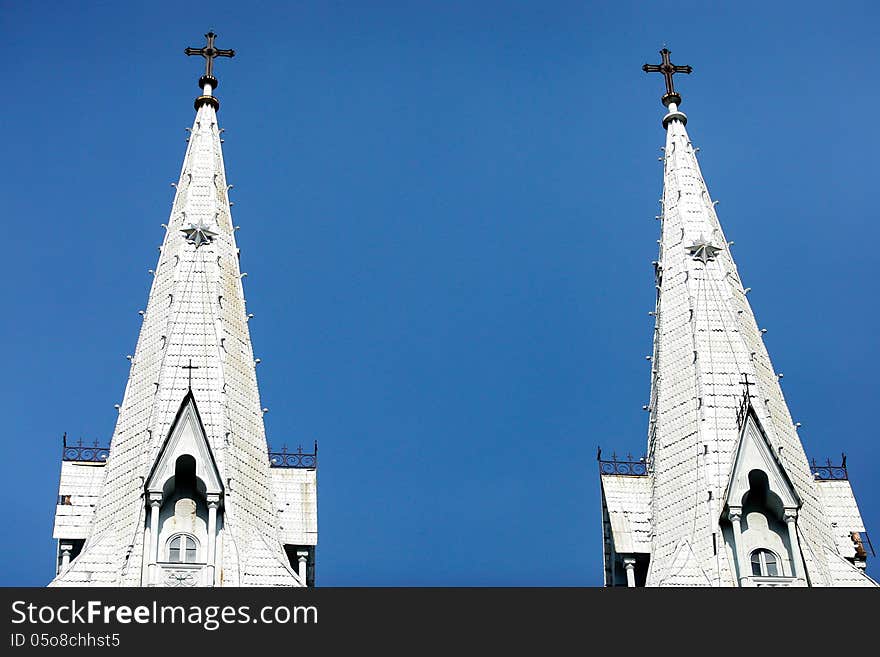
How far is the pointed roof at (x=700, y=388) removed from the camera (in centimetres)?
5906

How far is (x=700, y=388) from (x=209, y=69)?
2126cm

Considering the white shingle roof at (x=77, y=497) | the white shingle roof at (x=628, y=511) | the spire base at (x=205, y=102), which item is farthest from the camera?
the spire base at (x=205, y=102)

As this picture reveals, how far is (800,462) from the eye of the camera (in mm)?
61125

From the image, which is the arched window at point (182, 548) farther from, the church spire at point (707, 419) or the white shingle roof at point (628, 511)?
the white shingle roof at point (628, 511)

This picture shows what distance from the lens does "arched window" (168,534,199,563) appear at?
2196 inches

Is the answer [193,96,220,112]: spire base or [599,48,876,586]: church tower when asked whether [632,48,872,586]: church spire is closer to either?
A: [599,48,876,586]: church tower

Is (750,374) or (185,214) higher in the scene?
(185,214)

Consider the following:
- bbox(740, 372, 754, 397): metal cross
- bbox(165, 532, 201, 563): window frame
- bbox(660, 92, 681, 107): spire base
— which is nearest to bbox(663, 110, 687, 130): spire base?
bbox(660, 92, 681, 107): spire base

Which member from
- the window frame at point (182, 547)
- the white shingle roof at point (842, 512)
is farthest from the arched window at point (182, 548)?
the white shingle roof at point (842, 512)

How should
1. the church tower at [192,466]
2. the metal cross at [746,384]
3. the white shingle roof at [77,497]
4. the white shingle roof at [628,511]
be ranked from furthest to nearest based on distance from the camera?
1. the white shingle roof at [628,511]
2. the metal cross at [746,384]
3. the white shingle roof at [77,497]
4. the church tower at [192,466]

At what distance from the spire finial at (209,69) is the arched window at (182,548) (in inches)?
798
